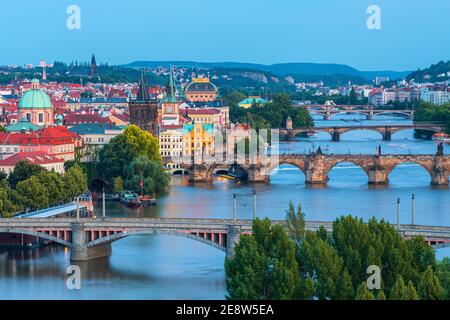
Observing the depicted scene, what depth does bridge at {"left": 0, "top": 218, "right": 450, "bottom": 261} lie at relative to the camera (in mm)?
20688

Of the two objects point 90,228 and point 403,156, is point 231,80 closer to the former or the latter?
point 403,156

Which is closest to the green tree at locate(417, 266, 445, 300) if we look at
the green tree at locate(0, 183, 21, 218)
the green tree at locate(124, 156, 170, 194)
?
the green tree at locate(0, 183, 21, 218)

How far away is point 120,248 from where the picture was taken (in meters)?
22.5

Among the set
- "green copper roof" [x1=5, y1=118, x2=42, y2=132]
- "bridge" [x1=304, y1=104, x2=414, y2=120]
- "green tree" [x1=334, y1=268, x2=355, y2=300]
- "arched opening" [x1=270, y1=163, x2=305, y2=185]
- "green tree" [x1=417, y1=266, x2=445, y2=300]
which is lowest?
"bridge" [x1=304, y1=104, x2=414, y2=120]

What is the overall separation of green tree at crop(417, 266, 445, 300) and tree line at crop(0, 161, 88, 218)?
1083 cm

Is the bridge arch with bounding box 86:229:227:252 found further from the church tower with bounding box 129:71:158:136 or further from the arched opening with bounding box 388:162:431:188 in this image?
the church tower with bounding box 129:71:158:136

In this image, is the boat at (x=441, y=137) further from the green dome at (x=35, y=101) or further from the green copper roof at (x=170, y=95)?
the green dome at (x=35, y=101)

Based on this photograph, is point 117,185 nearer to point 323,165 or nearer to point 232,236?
point 323,165

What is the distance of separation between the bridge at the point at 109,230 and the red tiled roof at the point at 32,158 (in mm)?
8514

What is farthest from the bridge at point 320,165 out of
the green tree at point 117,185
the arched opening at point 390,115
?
the arched opening at point 390,115

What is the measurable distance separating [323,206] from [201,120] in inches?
891

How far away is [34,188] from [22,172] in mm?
2601

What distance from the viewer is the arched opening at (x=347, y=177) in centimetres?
3375
